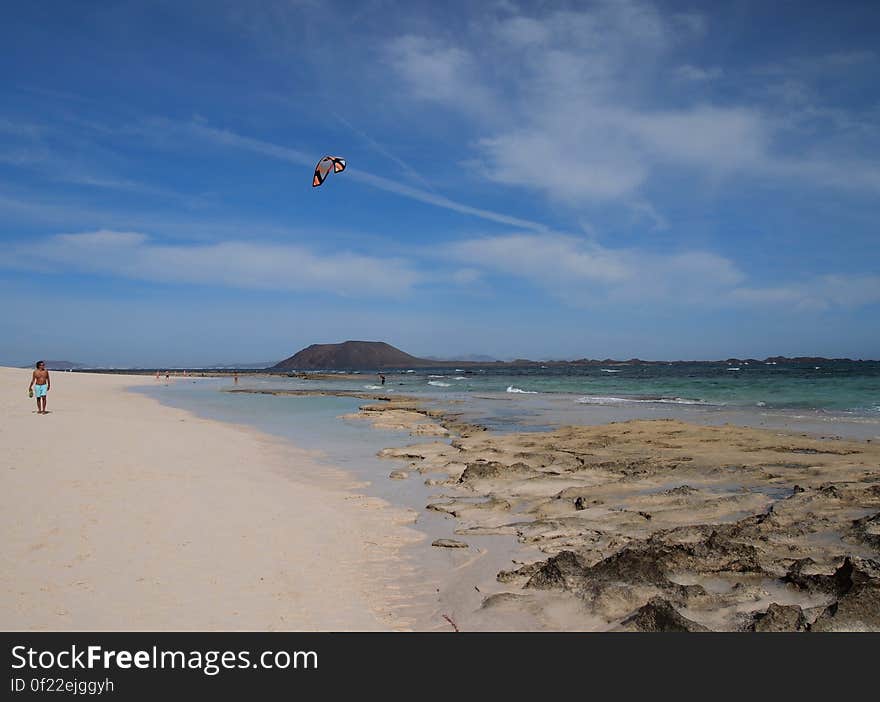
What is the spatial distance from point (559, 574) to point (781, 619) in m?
1.89

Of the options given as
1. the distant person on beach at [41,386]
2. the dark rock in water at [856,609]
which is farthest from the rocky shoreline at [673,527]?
the distant person on beach at [41,386]

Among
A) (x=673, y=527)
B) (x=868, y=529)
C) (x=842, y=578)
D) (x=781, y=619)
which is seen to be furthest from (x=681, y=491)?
(x=781, y=619)

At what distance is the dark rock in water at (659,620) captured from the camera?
4367 mm

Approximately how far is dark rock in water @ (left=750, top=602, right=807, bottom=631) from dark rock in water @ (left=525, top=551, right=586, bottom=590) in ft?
5.09

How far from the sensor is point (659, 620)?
4.43 meters

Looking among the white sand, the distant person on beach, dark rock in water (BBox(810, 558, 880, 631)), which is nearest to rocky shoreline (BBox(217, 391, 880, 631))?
dark rock in water (BBox(810, 558, 880, 631))

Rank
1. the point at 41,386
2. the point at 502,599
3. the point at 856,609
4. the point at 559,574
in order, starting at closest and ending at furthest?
the point at 856,609
the point at 502,599
the point at 559,574
the point at 41,386

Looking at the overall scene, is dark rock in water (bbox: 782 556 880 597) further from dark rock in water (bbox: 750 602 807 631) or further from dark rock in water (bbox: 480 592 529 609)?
dark rock in water (bbox: 480 592 529 609)

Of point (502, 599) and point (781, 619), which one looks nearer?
point (781, 619)

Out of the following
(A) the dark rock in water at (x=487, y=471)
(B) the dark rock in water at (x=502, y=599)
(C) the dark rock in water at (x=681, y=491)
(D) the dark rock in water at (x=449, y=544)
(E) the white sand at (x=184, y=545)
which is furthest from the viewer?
(A) the dark rock in water at (x=487, y=471)

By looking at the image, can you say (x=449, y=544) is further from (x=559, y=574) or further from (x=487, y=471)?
(x=487, y=471)

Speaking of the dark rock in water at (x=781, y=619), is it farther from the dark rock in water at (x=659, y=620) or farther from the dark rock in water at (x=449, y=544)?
the dark rock in water at (x=449, y=544)

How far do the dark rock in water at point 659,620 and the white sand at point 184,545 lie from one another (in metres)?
1.89
